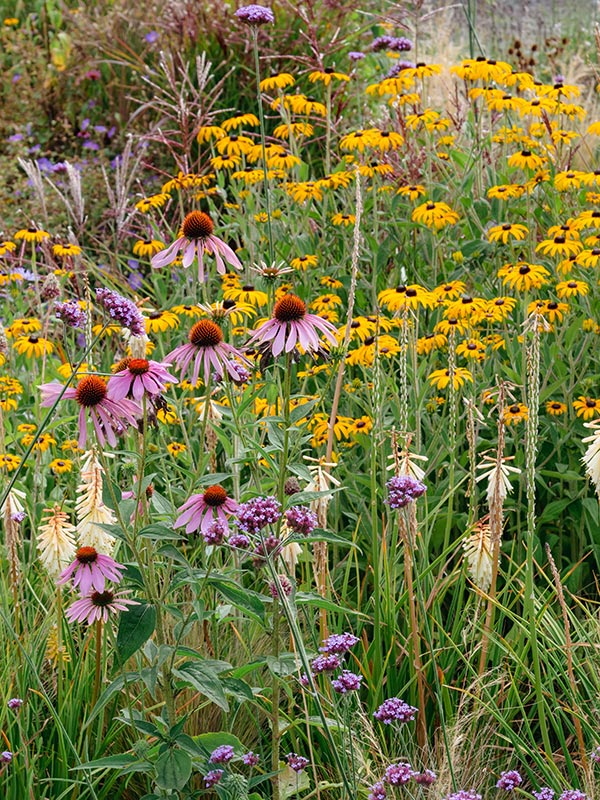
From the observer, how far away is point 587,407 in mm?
3568

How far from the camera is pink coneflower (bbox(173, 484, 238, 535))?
6.74 feet

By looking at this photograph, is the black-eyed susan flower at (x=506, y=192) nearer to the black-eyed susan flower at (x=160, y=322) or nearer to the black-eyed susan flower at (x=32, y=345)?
the black-eyed susan flower at (x=160, y=322)

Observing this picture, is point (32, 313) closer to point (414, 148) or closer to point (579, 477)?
point (414, 148)

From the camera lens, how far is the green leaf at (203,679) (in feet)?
6.70

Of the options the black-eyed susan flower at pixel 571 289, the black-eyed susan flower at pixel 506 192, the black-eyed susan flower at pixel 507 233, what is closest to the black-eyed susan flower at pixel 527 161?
the black-eyed susan flower at pixel 506 192

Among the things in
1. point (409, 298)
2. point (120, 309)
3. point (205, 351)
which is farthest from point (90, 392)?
point (409, 298)

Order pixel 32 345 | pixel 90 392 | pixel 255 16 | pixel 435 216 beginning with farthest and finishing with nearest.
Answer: pixel 435 216 < pixel 32 345 < pixel 255 16 < pixel 90 392

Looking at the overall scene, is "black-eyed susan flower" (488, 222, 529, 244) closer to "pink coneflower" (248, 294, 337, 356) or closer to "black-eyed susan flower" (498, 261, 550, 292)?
"black-eyed susan flower" (498, 261, 550, 292)

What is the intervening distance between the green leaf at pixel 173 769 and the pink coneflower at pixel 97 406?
62 centimetres

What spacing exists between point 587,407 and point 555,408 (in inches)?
6.4

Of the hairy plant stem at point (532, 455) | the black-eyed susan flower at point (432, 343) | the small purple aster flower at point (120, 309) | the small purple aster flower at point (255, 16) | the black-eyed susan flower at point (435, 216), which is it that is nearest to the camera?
the small purple aster flower at point (120, 309)

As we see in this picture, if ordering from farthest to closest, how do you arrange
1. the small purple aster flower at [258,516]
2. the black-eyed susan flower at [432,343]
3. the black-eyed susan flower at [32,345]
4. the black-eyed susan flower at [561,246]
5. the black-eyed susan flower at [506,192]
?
the black-eyed susan flower at [506,192], the black-eyed susan flower at [561,246], the black-eyed susan flower at [32,345], the black-eyed susan flower at [432,343], the small purple aster flower at [258,516]

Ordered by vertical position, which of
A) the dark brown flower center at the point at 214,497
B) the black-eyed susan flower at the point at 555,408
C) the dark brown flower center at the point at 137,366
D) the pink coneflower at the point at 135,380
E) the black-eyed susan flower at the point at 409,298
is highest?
the dark brown flower center at the point at 137,366

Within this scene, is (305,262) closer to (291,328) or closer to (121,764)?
(291,328)
